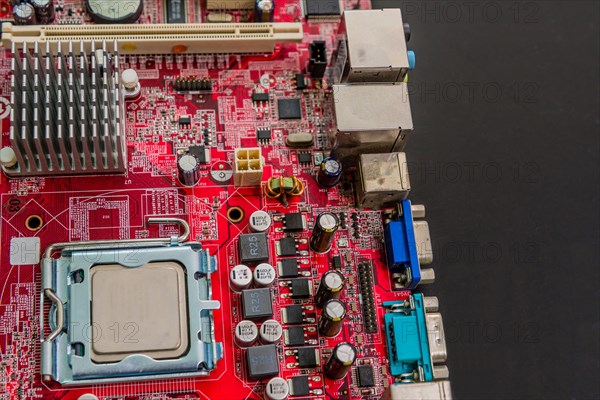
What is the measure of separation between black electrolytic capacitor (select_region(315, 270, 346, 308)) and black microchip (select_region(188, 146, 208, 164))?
247 cm

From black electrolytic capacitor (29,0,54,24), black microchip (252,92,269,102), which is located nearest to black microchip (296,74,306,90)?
black microchip (252,92,269,102)

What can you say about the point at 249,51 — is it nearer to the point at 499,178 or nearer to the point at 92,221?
the point at 92,221

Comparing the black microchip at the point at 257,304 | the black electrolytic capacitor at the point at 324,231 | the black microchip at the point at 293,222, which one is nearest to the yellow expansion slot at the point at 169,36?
the black microchip at the point at 293,222

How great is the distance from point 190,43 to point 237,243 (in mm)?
3073

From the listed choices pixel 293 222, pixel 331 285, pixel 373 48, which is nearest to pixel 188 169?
pixel 293 222

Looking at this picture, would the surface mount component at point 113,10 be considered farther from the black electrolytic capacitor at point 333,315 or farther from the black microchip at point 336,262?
the black electrolytic capacitor at point 333,315

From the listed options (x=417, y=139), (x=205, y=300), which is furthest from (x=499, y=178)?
(x=205, y=300)

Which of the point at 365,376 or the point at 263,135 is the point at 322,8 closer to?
the point at 263,135

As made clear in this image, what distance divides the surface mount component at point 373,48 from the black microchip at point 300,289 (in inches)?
117

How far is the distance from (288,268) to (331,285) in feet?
2.80

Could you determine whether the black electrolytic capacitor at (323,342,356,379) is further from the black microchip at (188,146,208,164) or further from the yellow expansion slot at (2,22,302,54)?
the yellow expansion slot at (2,22,302,54)

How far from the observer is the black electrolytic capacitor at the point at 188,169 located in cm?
1020

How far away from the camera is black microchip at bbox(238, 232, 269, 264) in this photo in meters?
10.0

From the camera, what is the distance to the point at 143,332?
9.38 meters
